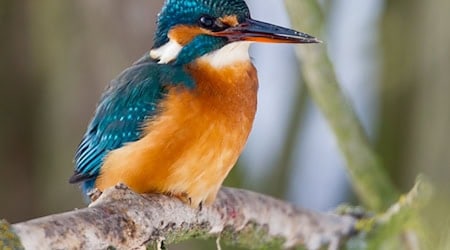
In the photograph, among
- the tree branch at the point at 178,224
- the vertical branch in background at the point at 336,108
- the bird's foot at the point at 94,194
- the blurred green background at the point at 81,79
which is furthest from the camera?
the blurred green background at the point at 81,79

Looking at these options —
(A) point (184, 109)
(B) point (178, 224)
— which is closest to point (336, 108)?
(A) point (184, 109)

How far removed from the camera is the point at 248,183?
14.4ft

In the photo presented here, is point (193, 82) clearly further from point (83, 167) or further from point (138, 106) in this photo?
point (83, 167)

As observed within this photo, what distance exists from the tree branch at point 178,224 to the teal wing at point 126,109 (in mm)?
273

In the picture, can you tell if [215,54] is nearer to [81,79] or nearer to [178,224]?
[178,224]

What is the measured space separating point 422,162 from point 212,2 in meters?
1.27

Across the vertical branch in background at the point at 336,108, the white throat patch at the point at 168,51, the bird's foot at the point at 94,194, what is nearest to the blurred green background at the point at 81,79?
the vertical branch in background at the point at 336,108

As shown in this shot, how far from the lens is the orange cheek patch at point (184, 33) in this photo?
2627 millimetres

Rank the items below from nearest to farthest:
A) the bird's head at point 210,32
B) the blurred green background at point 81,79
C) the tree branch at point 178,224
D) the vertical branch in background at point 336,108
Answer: the tree branch at point 178,224 → the bird's head at point 210,32 → the vertical branch in background at point 336,108 → the blurred green background at point 81,79

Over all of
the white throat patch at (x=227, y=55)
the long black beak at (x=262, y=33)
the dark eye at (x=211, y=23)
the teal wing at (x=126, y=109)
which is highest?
the dark eye at (x=211, y=23)

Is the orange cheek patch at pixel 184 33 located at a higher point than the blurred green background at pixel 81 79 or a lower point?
higher

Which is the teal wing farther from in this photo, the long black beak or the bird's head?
the long black beak

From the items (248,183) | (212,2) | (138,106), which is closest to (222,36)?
(212,2)

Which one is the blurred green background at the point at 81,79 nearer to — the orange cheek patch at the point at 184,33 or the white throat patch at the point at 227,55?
the white throat patch at the point at 227,55
